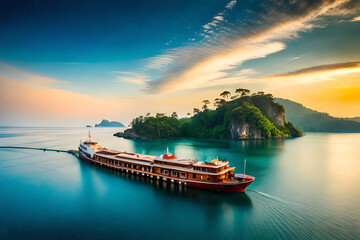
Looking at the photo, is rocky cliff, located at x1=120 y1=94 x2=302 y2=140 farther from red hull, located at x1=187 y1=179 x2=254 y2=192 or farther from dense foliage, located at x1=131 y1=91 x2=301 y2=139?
red hull, located at x1=187 y1=179 x2=254 y2=192

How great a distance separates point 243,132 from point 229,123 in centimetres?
1203

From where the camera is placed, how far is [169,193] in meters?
29.4

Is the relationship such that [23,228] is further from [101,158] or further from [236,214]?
[101,158]

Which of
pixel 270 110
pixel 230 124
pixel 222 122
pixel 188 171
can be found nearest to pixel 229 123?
pixel 230 124

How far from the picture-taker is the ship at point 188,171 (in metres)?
28.2

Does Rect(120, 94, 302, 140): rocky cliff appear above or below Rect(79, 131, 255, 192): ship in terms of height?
above

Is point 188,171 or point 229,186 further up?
point 188,171


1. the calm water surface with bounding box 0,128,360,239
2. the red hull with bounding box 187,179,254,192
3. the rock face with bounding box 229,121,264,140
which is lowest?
the calm water surface with bounding box 0,128,360,239

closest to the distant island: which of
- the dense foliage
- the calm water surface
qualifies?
the dense foliage

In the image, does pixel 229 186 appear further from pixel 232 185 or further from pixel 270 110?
pixel 270 110

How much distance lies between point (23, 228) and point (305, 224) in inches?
1182

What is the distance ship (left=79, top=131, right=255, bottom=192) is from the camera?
28234mm

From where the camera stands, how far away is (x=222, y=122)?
14562 cm

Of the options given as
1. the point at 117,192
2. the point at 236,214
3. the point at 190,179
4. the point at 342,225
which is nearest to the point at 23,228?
the point at 117,192
